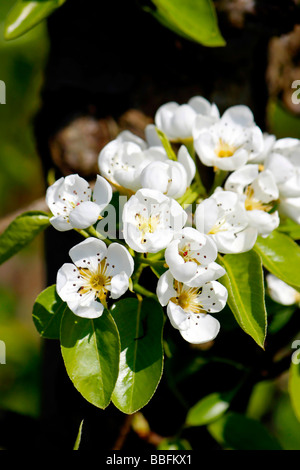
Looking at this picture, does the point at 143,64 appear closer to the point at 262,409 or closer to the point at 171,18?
the point at 171,18

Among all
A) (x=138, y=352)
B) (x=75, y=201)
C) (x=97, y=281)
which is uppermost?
(x=75, y=201)

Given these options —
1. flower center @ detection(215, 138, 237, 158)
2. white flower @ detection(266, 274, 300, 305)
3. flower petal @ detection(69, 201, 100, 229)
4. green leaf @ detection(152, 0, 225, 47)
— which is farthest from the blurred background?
flower petal @ detection(69, 201, 100, 229)

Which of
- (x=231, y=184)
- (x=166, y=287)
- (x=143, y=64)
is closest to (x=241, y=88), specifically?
(x=143, y=64)

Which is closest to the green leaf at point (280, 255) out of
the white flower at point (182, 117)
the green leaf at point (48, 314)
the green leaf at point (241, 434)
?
the white flower at point (182, 117)

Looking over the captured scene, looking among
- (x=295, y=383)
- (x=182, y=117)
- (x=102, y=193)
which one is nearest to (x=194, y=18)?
(x=182, y=117)

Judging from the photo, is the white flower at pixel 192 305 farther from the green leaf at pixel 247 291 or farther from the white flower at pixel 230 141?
the white flower at pixel 230 141

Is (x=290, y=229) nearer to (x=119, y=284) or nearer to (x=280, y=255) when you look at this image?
(x=280, y=255)
